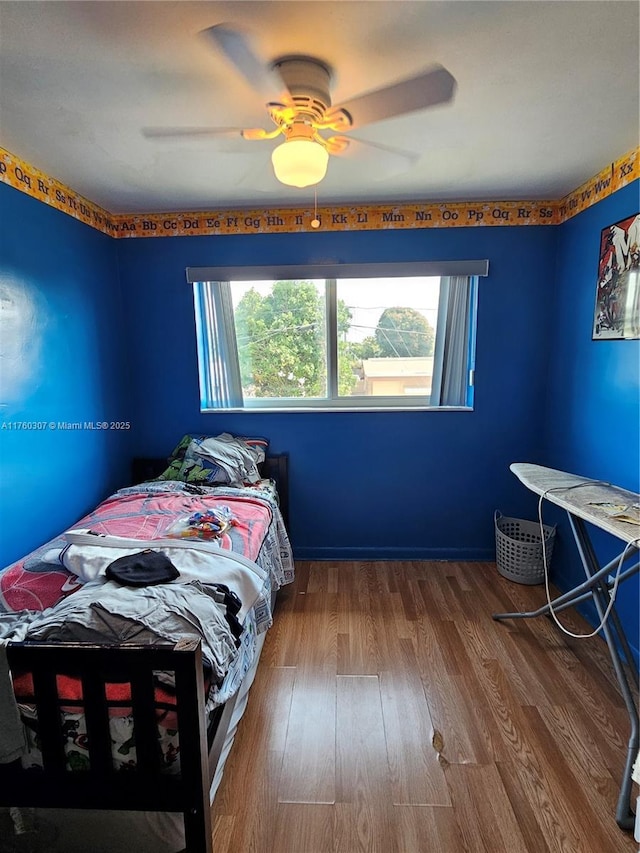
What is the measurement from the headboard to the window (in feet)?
1.34

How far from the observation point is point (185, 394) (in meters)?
3.08

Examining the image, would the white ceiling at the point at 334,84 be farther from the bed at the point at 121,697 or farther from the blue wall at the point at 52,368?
the bed at the point at 121,697

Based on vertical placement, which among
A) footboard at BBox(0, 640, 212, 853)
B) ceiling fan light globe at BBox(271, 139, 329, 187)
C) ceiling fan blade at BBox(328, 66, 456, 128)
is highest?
ceiling fan blade at BBox(328, 66, 456, 128)

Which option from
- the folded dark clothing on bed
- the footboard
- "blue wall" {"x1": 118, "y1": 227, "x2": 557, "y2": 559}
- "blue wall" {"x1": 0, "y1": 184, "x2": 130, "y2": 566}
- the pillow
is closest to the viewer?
the footboard

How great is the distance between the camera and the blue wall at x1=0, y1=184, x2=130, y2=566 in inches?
79.2

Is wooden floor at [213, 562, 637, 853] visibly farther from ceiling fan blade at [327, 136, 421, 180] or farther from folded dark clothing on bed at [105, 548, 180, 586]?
ceiling fan blade at [327, 136, 421, 180]

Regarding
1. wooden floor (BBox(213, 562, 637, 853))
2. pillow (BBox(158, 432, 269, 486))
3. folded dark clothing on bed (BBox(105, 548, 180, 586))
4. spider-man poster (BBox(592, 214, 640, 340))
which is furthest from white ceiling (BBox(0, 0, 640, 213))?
wooden floor (BBox(213, 562, 637, 853))

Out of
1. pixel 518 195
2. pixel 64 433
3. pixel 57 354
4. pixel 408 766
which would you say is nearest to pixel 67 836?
pixel 408 766

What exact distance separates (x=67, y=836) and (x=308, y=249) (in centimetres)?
293

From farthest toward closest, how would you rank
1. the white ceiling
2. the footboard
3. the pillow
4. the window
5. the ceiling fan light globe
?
1. the window
2. the pillow
3. the ceiling fan light globe
4. the white ceiling
5. the footboard

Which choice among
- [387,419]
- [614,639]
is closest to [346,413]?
[387,419]

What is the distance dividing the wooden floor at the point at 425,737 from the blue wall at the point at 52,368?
1384 mm

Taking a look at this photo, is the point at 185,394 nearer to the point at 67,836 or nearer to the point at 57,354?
the point at 57,354

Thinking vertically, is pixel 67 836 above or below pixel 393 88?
below
